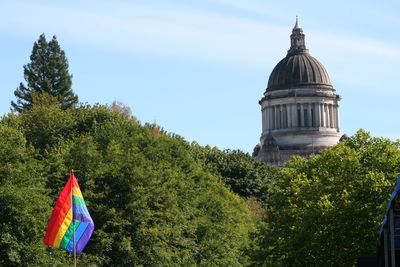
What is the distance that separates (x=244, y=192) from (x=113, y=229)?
4729 centimetres

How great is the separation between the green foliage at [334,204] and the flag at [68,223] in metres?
16.1

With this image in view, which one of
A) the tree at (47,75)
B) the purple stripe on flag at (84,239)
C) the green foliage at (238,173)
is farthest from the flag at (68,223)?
the tree at (47,75)

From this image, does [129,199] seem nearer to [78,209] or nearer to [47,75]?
[78,209]

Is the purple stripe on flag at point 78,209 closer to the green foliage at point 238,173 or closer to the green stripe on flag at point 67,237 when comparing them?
the green stripe on flag at point 67,237

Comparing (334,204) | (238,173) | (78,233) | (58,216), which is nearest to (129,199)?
(334,204)

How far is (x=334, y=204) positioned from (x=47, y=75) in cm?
7905

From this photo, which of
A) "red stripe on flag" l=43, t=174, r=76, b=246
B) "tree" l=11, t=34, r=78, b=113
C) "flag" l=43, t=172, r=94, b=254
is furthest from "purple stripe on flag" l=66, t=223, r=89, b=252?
"tree" l=11, t=34, r=78, b=113

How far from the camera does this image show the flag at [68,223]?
43.2m

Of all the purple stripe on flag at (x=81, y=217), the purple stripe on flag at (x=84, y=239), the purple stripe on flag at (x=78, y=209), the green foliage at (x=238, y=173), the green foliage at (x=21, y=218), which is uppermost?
the green foliage at (x=238, y=173)

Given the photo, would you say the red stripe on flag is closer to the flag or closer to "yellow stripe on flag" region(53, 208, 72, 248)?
the flag

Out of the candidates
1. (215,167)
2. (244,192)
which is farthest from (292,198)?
(244,192)

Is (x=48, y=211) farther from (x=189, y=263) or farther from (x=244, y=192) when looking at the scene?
(x=244, y=192)

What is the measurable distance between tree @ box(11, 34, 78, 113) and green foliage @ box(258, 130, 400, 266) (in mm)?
67951

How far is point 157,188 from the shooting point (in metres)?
73.9
